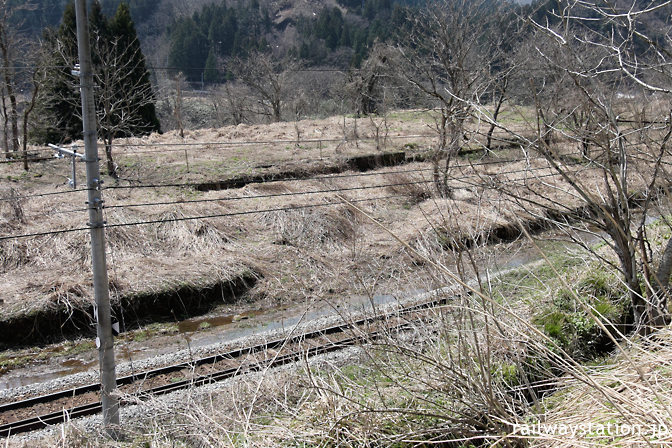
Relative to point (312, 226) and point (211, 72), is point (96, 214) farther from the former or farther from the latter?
point (211, 72)

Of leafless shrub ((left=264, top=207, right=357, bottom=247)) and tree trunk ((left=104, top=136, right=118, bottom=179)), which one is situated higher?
tree trunk ((left=104, top=136, right=118, bottom=179))

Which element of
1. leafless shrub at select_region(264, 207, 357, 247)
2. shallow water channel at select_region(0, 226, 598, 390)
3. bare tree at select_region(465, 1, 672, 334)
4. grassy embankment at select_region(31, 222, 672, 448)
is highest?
bare tree at select_region(465, 1, 672, 334)

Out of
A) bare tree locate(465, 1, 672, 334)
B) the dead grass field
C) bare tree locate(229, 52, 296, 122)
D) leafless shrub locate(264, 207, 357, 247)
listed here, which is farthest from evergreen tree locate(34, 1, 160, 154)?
bare tree locate(465, 1, 672, 334)

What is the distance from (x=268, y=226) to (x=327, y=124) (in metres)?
13.0

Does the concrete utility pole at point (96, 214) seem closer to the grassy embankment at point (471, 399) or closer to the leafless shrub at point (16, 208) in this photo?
the grassy embankment at point (471, 399)

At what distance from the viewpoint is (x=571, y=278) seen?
7.50 m

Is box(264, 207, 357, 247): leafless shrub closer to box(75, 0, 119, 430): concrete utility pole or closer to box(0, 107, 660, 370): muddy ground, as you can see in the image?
box(0, 107, 660, 370): muddy ground

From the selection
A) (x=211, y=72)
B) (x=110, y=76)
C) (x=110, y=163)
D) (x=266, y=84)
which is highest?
(x=211, y=72)

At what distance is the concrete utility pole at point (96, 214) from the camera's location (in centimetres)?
718

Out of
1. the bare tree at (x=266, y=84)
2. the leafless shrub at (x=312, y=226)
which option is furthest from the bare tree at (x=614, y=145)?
the bare tree at (x=266, y=84)

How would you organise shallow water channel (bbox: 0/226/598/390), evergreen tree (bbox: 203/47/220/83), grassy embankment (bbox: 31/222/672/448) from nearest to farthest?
grassy embankment (bbox: 31/222/672/448), shallow water channel (bbox: 0/226/598/390), evergreen tree (bbox: 203/47/220/83)

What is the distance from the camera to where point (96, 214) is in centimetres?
740

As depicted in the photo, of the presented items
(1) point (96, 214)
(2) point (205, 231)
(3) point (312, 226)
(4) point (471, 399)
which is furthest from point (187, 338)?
(4) point (471, 399)

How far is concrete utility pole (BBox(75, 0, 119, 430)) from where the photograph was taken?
7176 millimetres
